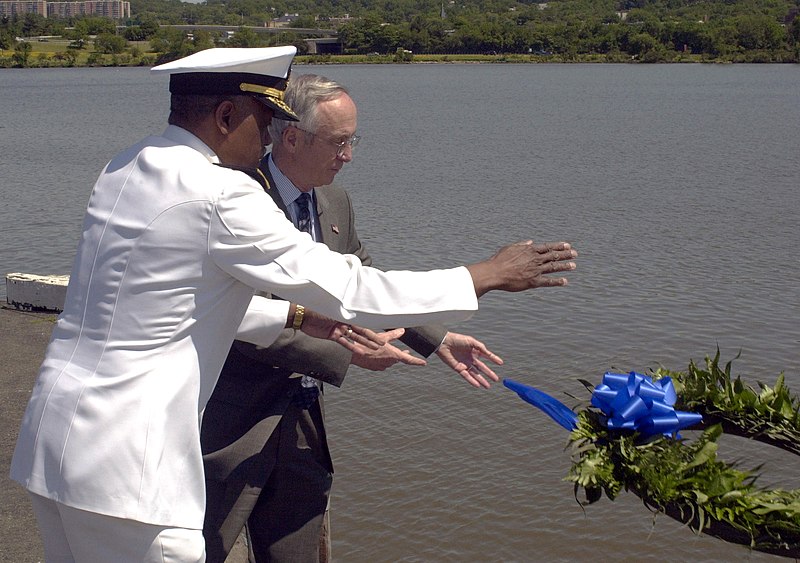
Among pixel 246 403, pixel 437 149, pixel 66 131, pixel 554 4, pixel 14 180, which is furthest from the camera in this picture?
pixel 554 4

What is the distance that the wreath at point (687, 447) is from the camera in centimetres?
272

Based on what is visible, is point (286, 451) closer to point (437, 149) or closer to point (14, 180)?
point (14, 180)

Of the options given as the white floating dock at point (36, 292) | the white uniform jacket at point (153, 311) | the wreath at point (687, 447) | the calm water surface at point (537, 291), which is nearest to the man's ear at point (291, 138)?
the white uniform jacket at point (153, 311)

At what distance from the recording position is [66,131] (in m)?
31.3

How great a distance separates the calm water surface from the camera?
6.20m

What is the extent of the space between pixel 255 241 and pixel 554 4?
537ft

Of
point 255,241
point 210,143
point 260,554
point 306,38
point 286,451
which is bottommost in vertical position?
point 306,38

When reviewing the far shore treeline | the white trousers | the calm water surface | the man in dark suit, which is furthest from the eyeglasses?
the far shore treeline

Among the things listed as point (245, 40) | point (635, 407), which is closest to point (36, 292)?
point (635, 407)

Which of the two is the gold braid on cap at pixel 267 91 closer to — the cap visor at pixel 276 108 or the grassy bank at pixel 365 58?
the cap visor at pixel 276 108

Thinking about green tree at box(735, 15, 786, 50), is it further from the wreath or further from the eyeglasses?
the wreath

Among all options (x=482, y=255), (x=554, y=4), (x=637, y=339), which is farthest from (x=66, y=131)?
(x=554, y=4)

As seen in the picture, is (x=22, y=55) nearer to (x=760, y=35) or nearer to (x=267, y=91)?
(x=760, y=35)

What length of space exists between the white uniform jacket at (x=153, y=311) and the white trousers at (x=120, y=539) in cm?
4
